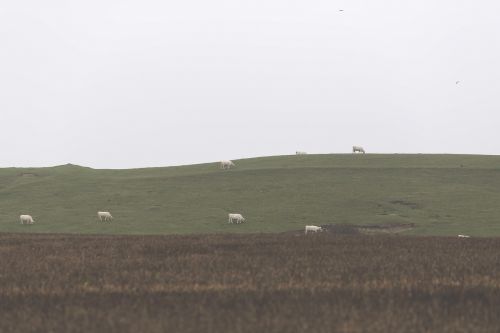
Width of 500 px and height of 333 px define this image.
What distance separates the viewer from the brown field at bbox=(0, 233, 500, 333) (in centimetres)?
835

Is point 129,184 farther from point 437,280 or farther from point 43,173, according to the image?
point 437,280

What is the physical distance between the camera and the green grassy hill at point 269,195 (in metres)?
42.8

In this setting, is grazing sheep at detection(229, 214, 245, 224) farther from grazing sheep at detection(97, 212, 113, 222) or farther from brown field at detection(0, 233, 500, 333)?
brown field at detection(0, 233, 500, 333)

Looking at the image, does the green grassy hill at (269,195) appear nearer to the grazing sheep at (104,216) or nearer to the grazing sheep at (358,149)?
the grazing sheep at (104,216)

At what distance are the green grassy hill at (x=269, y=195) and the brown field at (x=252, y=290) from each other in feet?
78.3

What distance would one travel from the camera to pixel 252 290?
10789mm

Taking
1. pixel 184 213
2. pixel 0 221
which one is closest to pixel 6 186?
pixel 0 221

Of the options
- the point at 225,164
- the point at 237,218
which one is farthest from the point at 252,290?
the point at 225,164

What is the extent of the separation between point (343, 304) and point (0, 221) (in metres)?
40.7

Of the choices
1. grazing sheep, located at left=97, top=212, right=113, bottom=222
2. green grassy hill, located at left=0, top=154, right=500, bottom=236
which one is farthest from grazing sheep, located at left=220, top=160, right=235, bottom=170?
grazing sheep, located at left=97, top=212, right=113, bottom=222

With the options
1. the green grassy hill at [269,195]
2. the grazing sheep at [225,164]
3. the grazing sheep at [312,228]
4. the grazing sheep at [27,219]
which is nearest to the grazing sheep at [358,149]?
the green grassy hill at [269,195]

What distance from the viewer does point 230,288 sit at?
11047mm

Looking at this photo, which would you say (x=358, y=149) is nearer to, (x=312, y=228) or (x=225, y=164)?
(x=225, y=164)

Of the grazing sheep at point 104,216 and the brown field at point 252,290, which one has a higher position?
the brown field at point 252,290
